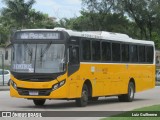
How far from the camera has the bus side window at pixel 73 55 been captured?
20047 millimetres

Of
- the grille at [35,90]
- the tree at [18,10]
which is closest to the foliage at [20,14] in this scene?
the tree at [18,10]

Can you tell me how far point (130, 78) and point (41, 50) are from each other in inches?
289

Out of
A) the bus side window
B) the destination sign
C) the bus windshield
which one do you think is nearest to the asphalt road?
the bus windshield

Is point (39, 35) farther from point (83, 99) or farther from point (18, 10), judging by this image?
point (18, 10)

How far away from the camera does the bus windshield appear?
64.6 feet

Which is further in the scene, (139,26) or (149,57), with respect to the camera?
(139,26)

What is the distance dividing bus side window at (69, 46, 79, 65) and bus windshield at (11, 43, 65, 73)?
0.35 meters

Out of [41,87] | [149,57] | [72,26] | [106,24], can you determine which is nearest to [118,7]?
[106,24]

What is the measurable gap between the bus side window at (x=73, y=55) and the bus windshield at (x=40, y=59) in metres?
0.35

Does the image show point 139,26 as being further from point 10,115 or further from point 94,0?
point 10,115

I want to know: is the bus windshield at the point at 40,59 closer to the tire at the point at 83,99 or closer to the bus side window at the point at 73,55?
the bus side window at the point at 73,55

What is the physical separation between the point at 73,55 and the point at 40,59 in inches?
51.2

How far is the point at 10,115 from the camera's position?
1688 centimetres

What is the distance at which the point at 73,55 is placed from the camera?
20250mm
